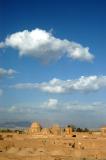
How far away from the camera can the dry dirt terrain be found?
31958 millimetres

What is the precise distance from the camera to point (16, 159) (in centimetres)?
2944

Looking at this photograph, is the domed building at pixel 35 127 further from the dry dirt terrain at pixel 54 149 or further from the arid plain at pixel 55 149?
the dry dirt terrain at pixel 54 149

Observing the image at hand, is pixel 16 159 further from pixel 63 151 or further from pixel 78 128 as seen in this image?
pixel 78 128

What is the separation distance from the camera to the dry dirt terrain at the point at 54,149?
105 ft

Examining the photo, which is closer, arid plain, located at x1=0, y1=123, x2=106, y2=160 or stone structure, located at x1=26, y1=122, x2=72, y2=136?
arid plain, located at x1=0, y1=123, x2=106, y2=160

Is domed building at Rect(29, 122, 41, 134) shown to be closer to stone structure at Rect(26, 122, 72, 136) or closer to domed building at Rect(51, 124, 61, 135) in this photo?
stone structure at Rect(26, 122, 72, 136)

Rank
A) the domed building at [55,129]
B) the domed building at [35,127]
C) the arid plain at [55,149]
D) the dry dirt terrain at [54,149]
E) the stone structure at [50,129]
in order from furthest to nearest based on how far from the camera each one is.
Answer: the domed building at [35,127]
the domed building at [55,129]
the stone structure at [50,129]
the arid plain at [55,149]
the dry dirt terrain at [54,149]

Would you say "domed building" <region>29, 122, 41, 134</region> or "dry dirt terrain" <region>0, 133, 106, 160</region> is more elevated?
"domed building" <region>29, 122, 41, 134</region>

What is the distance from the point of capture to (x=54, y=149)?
38.2 m

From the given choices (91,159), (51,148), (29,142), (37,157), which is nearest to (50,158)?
(37,157)

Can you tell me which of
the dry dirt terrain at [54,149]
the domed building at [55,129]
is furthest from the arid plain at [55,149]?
the domed building at [55,129]

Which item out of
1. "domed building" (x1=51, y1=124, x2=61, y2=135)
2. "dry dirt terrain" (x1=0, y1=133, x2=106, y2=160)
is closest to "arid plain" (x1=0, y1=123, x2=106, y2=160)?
"dry dirt terrain" (x1=0, y1=133, x2=106, y2=160)

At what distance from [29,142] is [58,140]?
358 cm

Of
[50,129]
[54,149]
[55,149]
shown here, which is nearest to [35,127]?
[50,129]
